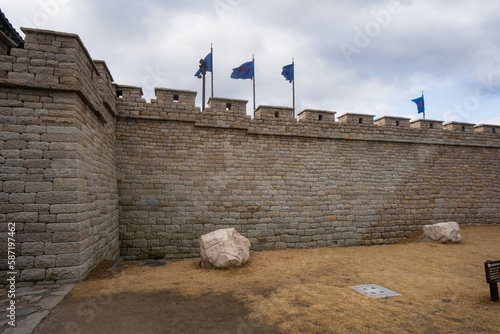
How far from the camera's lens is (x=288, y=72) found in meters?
11.7

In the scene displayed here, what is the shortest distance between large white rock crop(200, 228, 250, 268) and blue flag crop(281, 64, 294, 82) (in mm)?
7994

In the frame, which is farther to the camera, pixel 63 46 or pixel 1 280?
pixel 63 46

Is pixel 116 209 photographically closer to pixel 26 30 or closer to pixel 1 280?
pixel 1 280

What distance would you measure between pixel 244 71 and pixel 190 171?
17.0ft

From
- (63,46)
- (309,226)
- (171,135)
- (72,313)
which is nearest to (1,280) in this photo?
(72,313)

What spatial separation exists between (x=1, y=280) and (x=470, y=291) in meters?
8.01

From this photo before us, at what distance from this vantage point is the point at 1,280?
171 inches

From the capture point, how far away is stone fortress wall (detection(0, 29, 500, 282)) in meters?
4.61

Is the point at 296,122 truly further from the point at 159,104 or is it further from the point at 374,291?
the point at 374,291

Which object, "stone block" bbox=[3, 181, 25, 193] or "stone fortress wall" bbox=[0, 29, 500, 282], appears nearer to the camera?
"stone block" bbox=[3, 181, 25, 193]

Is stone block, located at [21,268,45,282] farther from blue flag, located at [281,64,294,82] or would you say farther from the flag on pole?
the flag on pole

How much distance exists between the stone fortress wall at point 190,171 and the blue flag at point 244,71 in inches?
A: 105

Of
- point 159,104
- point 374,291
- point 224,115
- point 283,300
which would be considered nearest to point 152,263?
point 283,300

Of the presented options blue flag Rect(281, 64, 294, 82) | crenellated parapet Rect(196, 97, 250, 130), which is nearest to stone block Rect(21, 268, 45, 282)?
Result: crenellated parapet Rect(196, 97, 250, 130)
